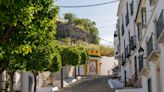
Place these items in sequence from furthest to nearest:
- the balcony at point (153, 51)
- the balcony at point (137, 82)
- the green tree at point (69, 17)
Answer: the green tree at point (69, 17), the balcony at point (137, 82), the balcony at point (153, 51)

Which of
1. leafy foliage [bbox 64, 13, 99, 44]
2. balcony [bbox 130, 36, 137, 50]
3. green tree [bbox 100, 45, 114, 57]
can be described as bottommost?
balcony [bbox 130, 36, 137, 50]

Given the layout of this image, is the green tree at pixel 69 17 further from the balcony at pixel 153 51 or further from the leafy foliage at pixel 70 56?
the balcony at pixel 153 51

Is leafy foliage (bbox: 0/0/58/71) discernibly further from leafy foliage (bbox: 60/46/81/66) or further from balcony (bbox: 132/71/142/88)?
leafy foliage (bbox: 60/46/81/66)

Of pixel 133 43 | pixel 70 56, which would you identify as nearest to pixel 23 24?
pixel 133 43

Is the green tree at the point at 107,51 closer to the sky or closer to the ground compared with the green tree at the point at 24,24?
closer to the sky

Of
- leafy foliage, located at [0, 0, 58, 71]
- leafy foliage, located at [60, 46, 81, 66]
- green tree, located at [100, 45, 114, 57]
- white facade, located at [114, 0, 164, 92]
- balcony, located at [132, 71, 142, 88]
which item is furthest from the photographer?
green tree, located at [100, 45, 114, 57]

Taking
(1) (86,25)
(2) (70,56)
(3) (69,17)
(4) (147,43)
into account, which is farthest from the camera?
(1) (86,25)

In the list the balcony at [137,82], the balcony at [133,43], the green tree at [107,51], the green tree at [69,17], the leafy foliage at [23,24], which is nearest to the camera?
the leafy foliage at [23,24]

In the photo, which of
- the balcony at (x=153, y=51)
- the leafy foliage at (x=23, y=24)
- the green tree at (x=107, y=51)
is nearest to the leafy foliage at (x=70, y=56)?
the balcony at (x=153, y=51)

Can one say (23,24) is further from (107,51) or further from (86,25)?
(86,25)

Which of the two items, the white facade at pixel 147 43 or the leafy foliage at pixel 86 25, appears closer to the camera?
the white facade at pixel 147 43

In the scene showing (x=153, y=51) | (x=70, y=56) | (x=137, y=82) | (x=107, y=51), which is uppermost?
(x=107, y=51)

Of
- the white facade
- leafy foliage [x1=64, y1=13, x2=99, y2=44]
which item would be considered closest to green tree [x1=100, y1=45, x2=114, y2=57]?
leafy foliage [x1=64, y1=13, x2=99, y2=44]

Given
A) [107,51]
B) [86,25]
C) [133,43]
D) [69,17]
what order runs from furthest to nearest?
[86,25] < [69,17] < [107,51] < [133,43]
